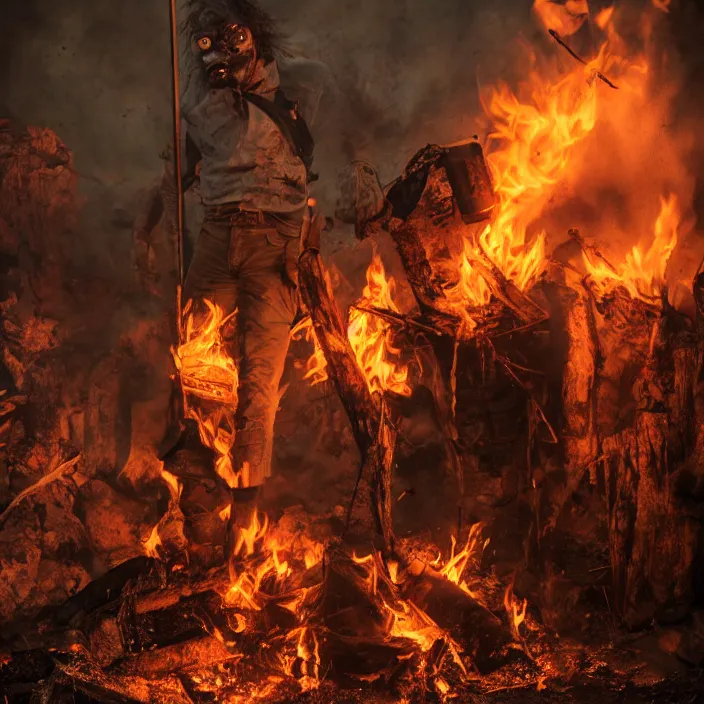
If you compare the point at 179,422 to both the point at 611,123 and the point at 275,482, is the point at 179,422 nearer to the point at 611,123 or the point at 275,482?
the point at 275,482

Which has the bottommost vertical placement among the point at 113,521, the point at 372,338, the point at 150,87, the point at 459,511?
the point at 113,521

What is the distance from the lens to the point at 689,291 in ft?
16.0

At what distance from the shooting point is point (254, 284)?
4727 millimetres

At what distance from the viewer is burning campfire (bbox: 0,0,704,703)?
3514mm

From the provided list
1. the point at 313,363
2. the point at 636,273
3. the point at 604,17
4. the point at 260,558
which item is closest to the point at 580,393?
the point at 636,273

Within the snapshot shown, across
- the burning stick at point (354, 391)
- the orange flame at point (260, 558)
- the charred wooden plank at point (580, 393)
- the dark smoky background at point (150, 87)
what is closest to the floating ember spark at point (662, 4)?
the dark smoky background at point (150, 87)

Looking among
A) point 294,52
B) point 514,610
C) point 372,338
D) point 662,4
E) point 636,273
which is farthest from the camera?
point 294,52

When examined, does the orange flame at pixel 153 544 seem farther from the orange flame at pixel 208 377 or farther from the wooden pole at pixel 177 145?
the wooden pole at pixel 177 145

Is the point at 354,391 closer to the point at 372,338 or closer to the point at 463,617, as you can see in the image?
the point at 372,338

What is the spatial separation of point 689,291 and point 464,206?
1.98 m

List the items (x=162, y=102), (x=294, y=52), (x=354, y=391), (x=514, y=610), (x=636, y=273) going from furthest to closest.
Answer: (x=162, y=102) < (x=294, y=52) < (x=636, y=273) < (x=354, y=391) < (x=514, y=610)

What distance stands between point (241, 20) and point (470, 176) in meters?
2.08

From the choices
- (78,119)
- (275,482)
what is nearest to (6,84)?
(78,119)

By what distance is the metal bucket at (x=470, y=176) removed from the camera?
12.4ft
